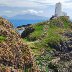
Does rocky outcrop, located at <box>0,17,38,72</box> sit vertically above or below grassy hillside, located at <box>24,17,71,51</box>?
above

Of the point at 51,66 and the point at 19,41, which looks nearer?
the point at 19,41

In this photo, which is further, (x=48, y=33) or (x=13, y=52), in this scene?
(x=48, y=33)

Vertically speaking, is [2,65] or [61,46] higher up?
[2,65]

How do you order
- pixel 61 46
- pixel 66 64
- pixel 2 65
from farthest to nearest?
pixel 61 46 < pixel 66 64 < pixel 2 65

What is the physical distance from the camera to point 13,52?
59.0 ft

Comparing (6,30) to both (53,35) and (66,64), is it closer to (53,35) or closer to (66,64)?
(66,64)

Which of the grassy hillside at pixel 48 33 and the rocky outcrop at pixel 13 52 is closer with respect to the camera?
the rocky outcrop at pixel 13 52

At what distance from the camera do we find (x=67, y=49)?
134000 millimetres

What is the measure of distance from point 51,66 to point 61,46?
170 ft

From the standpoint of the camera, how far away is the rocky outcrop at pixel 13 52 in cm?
1745

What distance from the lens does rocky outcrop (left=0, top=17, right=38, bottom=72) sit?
1745 cm

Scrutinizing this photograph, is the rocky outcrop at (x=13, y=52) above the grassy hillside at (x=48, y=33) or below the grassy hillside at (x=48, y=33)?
above

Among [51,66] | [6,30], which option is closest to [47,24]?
[51,66]

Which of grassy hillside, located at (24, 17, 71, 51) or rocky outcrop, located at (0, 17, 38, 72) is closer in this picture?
rocky outcrop, located at (0, 17, 38, 72)
